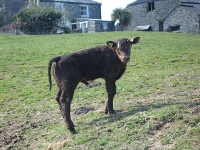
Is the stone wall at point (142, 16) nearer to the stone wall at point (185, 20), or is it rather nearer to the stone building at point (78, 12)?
the stone wall at point (185, 20)

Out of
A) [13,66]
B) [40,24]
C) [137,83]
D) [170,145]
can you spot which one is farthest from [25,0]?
[170,145]

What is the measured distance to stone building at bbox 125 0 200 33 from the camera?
4675cm

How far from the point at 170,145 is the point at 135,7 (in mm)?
54381

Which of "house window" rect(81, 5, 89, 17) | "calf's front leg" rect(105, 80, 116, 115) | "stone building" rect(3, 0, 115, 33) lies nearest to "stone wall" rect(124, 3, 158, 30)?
"stone building" rect(3, 0, 115, 33)

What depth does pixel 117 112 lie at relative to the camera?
30.3 ft

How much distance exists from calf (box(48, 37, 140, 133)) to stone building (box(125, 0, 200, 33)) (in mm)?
39545

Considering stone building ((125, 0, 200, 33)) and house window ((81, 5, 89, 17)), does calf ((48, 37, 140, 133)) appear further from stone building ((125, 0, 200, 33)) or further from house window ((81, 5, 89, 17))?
house window ((81, 5, 89, 17))

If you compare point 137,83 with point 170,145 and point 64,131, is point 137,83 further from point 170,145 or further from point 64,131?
point 170,145

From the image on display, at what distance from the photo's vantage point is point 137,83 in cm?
1319

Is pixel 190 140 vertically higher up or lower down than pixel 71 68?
lower down

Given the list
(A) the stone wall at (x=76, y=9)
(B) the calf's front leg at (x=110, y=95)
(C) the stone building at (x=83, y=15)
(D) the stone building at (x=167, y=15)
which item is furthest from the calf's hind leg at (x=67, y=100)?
(D) the stone building at (x=167, y=15)

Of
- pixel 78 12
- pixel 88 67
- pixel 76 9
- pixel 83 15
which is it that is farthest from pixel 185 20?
pixel 88 67

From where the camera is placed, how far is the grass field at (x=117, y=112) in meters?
7.15

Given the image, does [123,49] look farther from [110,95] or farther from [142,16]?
[142,16]
